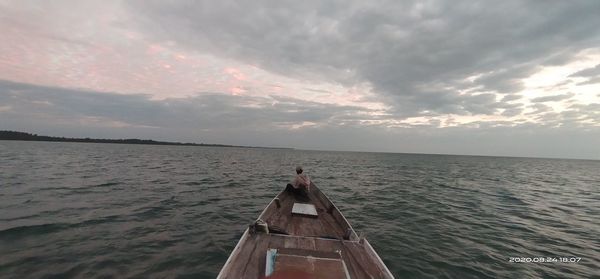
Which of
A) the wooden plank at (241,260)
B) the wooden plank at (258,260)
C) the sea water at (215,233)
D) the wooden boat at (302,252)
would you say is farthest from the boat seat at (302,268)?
the sea water at (215,233)

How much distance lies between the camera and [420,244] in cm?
1026

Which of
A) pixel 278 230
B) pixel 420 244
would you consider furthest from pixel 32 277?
pixel 420 244

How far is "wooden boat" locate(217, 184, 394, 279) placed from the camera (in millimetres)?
5012

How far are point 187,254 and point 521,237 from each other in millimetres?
14237

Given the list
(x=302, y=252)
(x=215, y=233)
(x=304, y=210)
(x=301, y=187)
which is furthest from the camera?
(x=301, y=187)

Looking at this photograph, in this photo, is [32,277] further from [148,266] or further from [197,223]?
[197,223]

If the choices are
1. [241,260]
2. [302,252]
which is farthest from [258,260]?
[302,252]

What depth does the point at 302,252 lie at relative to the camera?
6070 mm

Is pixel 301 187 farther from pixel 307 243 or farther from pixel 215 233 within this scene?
pixel 307 243

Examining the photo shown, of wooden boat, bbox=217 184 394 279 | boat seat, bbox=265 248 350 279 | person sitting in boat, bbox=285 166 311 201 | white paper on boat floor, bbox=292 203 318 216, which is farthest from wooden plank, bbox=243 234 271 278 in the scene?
person sitting in boat, bbox=285 166 311 201

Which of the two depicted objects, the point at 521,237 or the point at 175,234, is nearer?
the point at 175,234

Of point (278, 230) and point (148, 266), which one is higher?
point (278, 230)

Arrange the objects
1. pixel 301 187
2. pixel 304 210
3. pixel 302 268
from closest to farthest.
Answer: pixel 302 268
pixel 304 210
pixel 301 187

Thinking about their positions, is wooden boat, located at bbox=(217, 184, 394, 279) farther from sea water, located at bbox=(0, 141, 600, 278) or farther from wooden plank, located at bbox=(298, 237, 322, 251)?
sea water, located at bbox=(0, 141, 600, 278)
